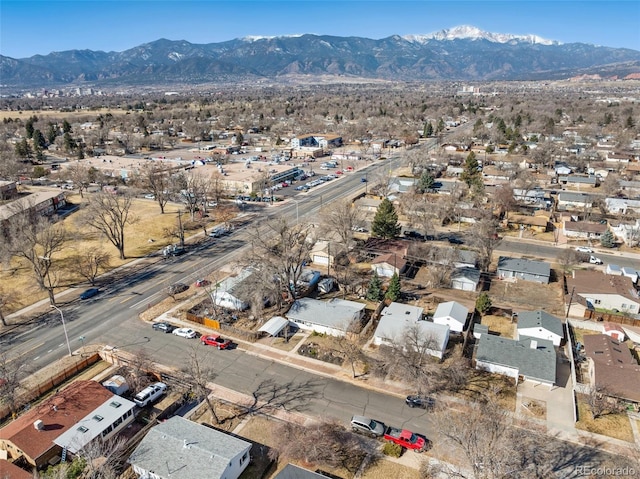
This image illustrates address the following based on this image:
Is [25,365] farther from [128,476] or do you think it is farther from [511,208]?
[511,208]

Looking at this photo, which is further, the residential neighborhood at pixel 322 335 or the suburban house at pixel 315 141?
the suburban house at pixel 315 141

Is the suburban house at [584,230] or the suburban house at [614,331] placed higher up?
the suburban house at [584,230]

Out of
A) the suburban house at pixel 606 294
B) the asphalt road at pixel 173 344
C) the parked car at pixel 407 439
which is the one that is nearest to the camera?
the parked car at pixel 407 439

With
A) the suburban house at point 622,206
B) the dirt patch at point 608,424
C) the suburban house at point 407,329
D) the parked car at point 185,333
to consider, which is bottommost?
the dirt patch at point 608,424

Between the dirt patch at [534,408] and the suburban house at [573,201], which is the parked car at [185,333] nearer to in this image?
the dirt patch at [534,408]

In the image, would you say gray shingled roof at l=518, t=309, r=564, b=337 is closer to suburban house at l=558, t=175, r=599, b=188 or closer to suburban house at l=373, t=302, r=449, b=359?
suburban house at l=373, t=302, r=449, b=359

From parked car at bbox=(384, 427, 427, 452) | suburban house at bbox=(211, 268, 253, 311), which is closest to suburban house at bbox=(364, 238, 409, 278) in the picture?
suburban house at bbox=(211, 268, 253, 311)

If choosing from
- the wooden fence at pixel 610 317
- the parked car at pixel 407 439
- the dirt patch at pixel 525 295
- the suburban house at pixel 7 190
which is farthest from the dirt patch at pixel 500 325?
the suburban house at pixel 7 190

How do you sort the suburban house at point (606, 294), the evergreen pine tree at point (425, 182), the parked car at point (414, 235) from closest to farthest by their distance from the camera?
the suburban house at point (606, 294) < the parked car at point (414, 235) < the evergreen pine tree at point (425, 182)
